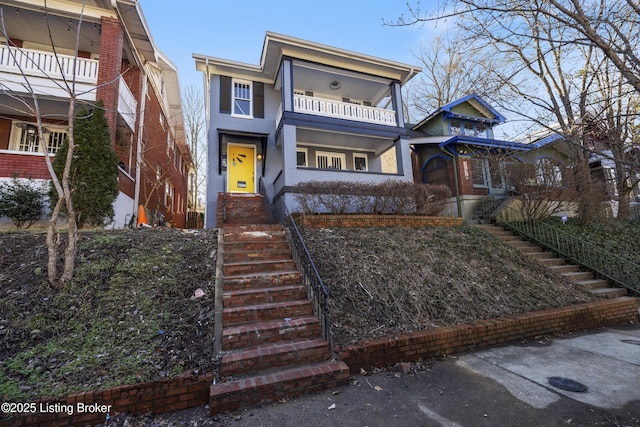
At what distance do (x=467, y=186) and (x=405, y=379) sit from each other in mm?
11585

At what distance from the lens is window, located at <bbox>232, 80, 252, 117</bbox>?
11945 millimetres

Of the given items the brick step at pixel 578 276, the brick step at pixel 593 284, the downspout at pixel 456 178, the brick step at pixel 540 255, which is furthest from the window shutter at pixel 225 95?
the brick step at pixel 593 284

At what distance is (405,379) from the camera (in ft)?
12.0

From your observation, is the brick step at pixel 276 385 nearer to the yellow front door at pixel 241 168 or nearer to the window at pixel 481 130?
the yellow front door at pixel 241 168

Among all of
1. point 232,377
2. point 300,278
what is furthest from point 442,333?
point 232,377

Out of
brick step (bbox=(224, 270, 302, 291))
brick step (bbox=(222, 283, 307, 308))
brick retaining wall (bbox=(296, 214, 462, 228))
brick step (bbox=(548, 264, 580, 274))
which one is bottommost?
brick step (bbox=(548, 264, 580, 274))

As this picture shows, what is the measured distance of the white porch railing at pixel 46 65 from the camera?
8477 mm

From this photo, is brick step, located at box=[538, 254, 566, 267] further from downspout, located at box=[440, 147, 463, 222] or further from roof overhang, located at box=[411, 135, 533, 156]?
roof overhang, located at box=[411, 135, 533, 156]

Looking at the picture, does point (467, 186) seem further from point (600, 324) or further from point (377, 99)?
point (600, 324)

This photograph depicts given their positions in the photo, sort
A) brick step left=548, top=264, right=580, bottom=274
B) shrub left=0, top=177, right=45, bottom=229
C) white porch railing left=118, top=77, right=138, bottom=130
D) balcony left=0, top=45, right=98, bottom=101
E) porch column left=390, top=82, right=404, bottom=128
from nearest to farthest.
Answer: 1. shrub left=0, top=177, right=45, bottom=229
2. brick step left=548, top=264, right=580, bottom=274
3. balcony left=0, top=45, right=98, bottom=101
4. white porch railing left=118, top=77, right=138, bottom=130
5. porch column left=390, top=82, right=404, bottom=128

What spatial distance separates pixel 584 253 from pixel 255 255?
902cm

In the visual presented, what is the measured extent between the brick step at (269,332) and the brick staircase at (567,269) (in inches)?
272

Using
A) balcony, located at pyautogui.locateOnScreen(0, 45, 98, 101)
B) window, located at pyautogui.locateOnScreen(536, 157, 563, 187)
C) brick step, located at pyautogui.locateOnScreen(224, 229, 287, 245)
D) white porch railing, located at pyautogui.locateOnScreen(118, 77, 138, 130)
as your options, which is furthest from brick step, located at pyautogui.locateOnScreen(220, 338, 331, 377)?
window, located at pyautogui.locateOnScreen(536, 157, 563, 187)

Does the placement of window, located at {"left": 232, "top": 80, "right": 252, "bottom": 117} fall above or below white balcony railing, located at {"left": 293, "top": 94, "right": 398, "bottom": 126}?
above
